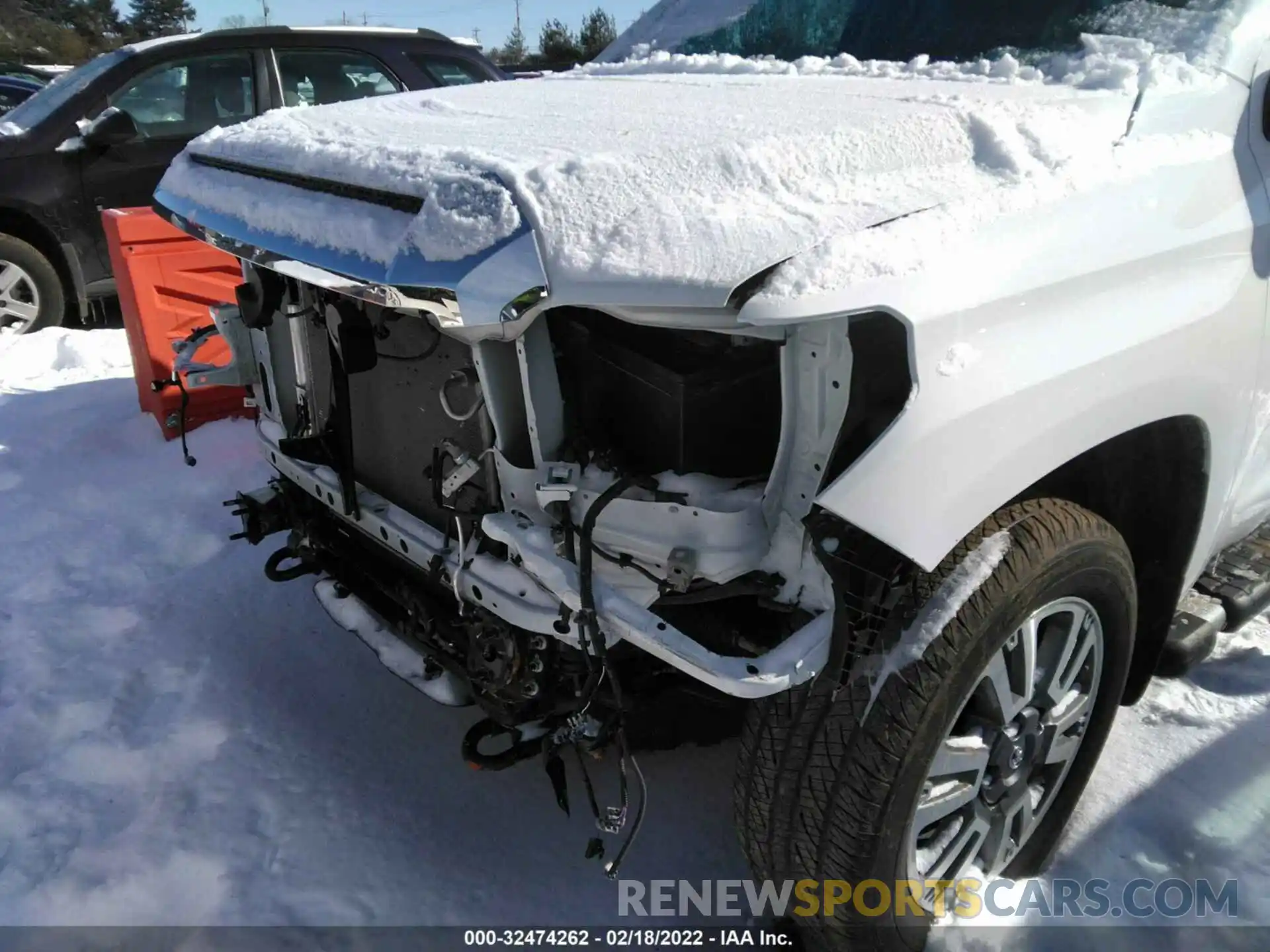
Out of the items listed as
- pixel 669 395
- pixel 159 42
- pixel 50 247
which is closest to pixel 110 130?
pixel 159 42

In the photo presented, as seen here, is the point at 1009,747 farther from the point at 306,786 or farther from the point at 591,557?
the point at 306,786

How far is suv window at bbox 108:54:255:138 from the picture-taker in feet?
20.8

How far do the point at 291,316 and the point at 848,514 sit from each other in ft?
5.23

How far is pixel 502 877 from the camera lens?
91.2 inches

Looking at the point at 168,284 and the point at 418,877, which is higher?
the point at 168,284

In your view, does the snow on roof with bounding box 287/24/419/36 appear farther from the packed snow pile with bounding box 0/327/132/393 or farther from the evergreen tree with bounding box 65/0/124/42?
the evergreen tree with bounding box 65/0/124/42

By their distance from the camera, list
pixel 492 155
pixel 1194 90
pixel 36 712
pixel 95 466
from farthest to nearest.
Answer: pixel 95 466
pixel 36 712
pixel 1194 90
pixel 492 155

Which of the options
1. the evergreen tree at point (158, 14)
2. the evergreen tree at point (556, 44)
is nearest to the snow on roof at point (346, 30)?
the evergreen tree at point (556, 44)

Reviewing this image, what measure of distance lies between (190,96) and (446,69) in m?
1.77

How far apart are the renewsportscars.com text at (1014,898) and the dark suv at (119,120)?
19.3 ft

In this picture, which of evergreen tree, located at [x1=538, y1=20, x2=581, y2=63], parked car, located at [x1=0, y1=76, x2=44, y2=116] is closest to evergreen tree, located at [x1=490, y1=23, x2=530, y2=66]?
evergreen tree, located at [x1=538, y1=20, x2=581, y2=63]

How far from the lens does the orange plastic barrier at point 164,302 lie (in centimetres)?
446

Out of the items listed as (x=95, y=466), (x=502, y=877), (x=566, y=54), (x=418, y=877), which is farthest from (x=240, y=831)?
(x=566, y=54)

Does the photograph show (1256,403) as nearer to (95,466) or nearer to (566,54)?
(95,466)
